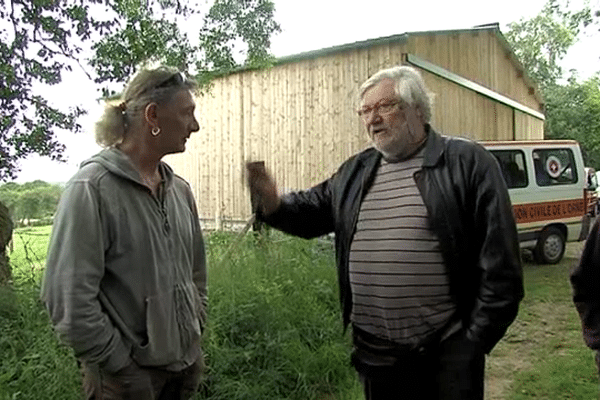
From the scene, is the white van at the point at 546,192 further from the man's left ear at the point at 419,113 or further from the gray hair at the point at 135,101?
the gray hair at the point at 135,101

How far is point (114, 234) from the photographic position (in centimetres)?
178

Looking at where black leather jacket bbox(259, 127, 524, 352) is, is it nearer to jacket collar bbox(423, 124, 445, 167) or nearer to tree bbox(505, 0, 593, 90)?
jacket collar bbox(423, 124, 445, 167)

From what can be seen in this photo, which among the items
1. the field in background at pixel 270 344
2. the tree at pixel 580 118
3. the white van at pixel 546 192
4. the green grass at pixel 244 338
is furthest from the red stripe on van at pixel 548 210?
the tree at pixel 580 118

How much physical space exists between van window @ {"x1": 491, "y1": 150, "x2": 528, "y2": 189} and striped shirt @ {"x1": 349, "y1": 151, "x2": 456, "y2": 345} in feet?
23.0

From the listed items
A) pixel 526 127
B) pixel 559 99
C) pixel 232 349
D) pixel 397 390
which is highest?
pixel 559 99

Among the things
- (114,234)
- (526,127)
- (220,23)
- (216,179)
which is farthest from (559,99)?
(114,234)

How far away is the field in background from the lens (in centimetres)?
362

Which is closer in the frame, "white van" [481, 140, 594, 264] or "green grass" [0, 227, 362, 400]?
"green grass" [0, 227, 362, 400]

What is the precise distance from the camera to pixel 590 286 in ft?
6.66

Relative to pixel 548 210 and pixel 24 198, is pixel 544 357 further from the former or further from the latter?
pixel 24 198

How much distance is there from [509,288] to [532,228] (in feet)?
25.1

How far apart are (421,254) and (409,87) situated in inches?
24.5

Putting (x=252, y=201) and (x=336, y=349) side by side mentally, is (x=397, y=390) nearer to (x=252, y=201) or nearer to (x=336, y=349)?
(x=252, y=201)

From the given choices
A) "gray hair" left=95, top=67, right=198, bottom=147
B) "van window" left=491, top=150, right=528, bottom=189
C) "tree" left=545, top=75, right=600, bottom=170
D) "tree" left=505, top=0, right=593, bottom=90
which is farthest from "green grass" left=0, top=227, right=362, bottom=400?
"tree" left=505, top=0, right=593, bottom=90
